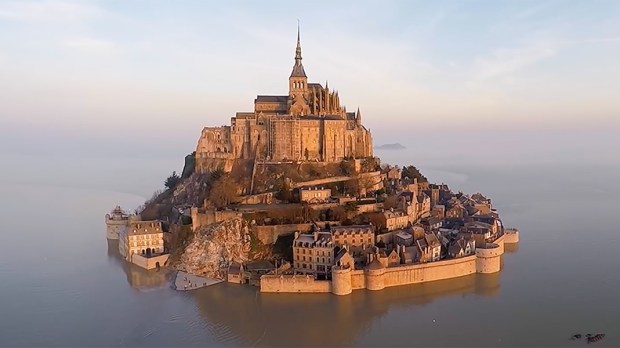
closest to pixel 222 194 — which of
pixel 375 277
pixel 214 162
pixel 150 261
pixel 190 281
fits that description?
pixel 150 261

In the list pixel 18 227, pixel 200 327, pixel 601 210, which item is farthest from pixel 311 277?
pixel 601 210

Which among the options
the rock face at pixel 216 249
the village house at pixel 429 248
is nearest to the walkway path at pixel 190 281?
the rock face at pixel 216 249

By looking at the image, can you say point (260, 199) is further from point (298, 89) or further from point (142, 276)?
point (298, 89)

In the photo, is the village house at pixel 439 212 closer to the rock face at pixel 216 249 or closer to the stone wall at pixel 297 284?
the stone wall at pixel 297 284

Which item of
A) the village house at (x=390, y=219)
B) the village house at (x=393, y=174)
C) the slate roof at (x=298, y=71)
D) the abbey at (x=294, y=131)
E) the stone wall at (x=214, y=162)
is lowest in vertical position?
the village house at (x=390, y=219)

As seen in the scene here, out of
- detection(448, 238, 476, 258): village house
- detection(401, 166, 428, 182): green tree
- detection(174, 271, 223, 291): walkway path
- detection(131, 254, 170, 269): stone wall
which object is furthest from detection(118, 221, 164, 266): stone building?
detection(401, 166, 428, 182): green tree

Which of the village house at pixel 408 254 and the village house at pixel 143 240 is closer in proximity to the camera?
the village house at pixel 408 254

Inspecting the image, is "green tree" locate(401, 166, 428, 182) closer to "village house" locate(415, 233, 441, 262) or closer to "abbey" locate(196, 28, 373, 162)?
"abbey" locate(196, 28, 373, 162)

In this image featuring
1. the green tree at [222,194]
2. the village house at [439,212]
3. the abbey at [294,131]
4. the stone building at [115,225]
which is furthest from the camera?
the abbey at [294,131]

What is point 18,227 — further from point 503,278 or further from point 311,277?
point 503,278
